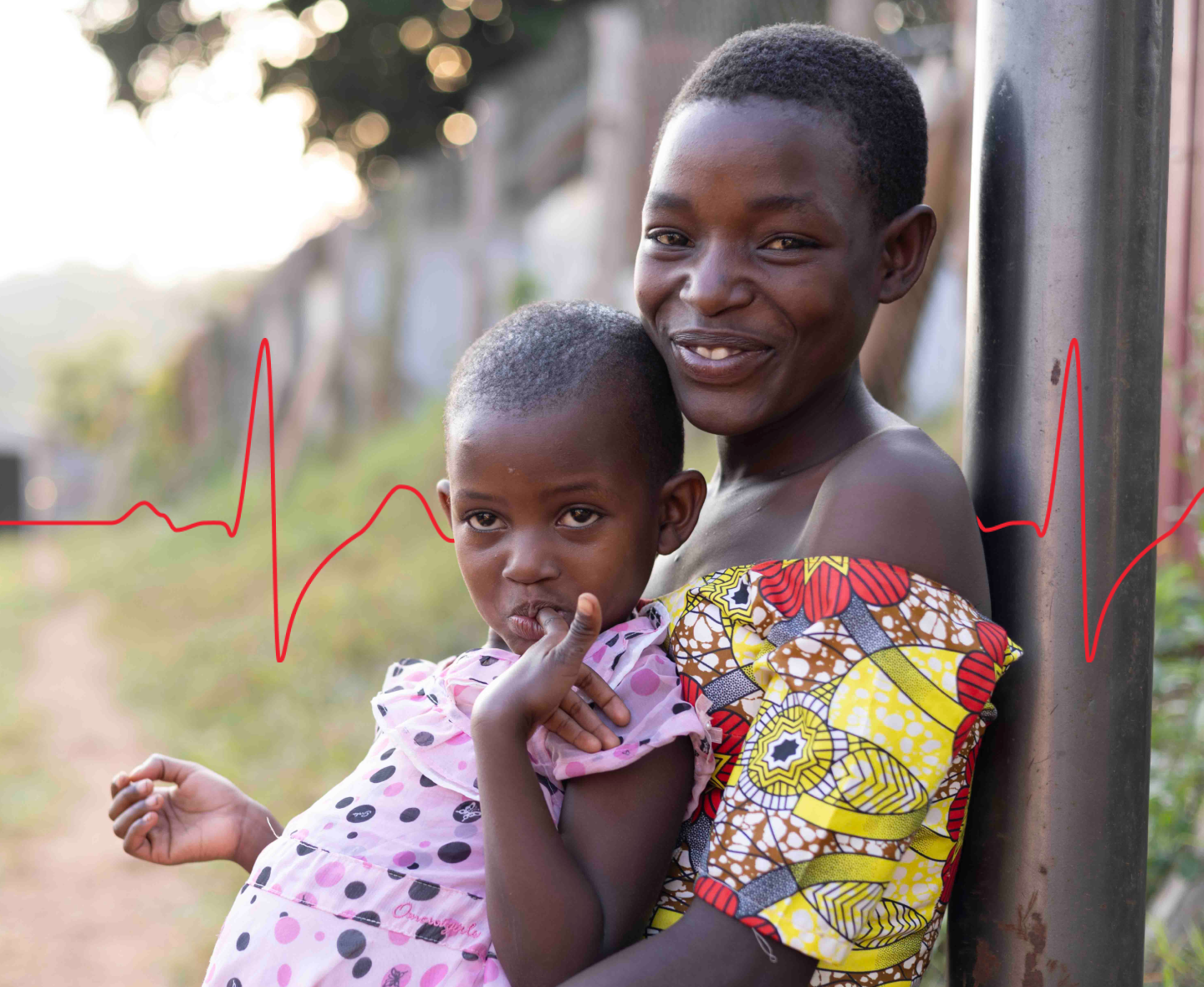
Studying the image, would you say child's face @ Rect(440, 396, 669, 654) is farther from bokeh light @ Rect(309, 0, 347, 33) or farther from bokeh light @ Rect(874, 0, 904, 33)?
bokeh light @ Rect(309, 0, 347, 33)

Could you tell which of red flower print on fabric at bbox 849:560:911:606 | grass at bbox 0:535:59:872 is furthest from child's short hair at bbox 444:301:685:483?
grass at bbox 0:535:59:872

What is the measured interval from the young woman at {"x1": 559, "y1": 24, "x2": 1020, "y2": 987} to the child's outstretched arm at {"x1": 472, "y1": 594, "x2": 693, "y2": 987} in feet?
0.17

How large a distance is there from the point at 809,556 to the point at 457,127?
1301cm

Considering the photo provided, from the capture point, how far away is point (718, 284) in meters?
1.40

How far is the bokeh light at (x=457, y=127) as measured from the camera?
1322 centimetres

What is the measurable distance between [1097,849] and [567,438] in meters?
0.80

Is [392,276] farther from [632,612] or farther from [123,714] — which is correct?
[632,612]

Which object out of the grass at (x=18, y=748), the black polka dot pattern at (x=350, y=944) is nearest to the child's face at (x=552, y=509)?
the black polka dot pattern at (x=350, y=944)

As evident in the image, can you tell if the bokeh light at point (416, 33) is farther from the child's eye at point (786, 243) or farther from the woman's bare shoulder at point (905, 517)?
the woman's bare shoulder at point (905, 517)

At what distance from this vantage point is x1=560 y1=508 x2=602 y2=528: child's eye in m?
1.42

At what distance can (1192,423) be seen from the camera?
2855 mm

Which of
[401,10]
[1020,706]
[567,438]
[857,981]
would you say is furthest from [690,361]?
[401,10]

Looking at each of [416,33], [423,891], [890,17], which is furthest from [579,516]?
[416,33]

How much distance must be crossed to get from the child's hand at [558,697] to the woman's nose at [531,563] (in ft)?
0.37
